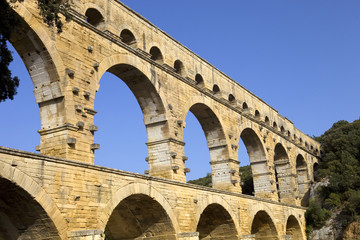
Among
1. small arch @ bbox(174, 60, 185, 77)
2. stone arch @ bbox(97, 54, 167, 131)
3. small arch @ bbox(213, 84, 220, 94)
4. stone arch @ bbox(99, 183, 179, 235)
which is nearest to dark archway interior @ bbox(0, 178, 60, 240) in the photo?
stone arch @ bbox(99, 183, 179, 235)

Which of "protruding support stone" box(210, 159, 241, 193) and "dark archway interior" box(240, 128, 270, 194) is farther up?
"dark archway interior" box(240, 128, 270, 194)

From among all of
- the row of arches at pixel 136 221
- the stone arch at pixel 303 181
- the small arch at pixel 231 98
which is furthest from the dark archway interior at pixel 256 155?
the stone arch at pixel 303 181

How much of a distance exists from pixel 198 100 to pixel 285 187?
14.0 m

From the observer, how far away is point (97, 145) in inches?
521

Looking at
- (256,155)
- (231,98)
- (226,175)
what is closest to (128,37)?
(226,175)

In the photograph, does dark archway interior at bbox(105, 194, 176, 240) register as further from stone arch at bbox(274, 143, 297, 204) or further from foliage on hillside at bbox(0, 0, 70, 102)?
stone arch at bbox(274, 143, 297, 204)

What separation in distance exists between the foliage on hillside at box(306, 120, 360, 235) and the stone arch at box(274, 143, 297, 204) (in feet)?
6.80

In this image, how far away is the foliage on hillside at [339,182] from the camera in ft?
101

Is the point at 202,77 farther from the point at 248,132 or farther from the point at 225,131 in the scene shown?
the point at 248,132

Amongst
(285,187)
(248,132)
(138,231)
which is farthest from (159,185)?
(285,187)

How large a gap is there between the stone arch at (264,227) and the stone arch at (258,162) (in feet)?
8.87

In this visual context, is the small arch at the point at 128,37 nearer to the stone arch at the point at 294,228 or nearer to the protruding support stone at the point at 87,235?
the protruding support stone at the point at 87,235

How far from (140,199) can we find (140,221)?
132 centimetres

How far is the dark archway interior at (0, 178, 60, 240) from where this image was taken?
Result: 1013 centimetres
